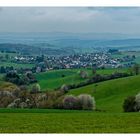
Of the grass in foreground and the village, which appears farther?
the village

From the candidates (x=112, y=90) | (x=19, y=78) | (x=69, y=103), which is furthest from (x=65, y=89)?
(x=69, y=103)

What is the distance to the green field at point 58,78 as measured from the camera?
2442 inches

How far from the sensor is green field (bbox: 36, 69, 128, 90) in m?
62.0

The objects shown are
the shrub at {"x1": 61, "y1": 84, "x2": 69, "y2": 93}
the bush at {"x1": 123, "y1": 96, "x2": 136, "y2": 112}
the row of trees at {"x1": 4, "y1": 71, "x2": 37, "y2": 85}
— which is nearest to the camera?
the bush at {"x1": 123, "y1": 96, "x2": 136, "y2": 112}

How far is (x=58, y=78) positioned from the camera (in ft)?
220

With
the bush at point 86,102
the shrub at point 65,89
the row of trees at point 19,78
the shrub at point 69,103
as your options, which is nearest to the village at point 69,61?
the row of trees at point 19,78

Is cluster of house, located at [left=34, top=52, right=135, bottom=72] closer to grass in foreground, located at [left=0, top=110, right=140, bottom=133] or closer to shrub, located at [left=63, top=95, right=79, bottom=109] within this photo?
shrub, located at [left=63, top=95, right=79, bottom=109]

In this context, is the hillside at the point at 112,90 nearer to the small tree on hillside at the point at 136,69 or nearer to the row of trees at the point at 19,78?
the small tree on hillside at the point at 136,69

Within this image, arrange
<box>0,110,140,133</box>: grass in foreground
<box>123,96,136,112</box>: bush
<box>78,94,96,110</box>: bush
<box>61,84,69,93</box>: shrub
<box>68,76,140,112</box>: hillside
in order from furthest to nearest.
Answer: <box>61,84,69,93</box>: shrub < <box>68,76,140,112</box>: hillside < <box>78,94,96,110</box>: bush < <box>123,96,136,112</box>: bush < <box>0,110,140,133</box>: grass in foreground

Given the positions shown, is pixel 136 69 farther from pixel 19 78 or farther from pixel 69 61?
pixel 19 78

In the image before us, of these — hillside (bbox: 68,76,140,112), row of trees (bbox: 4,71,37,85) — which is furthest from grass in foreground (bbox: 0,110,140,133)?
row of trees (bbox: 4,71,37,85)
